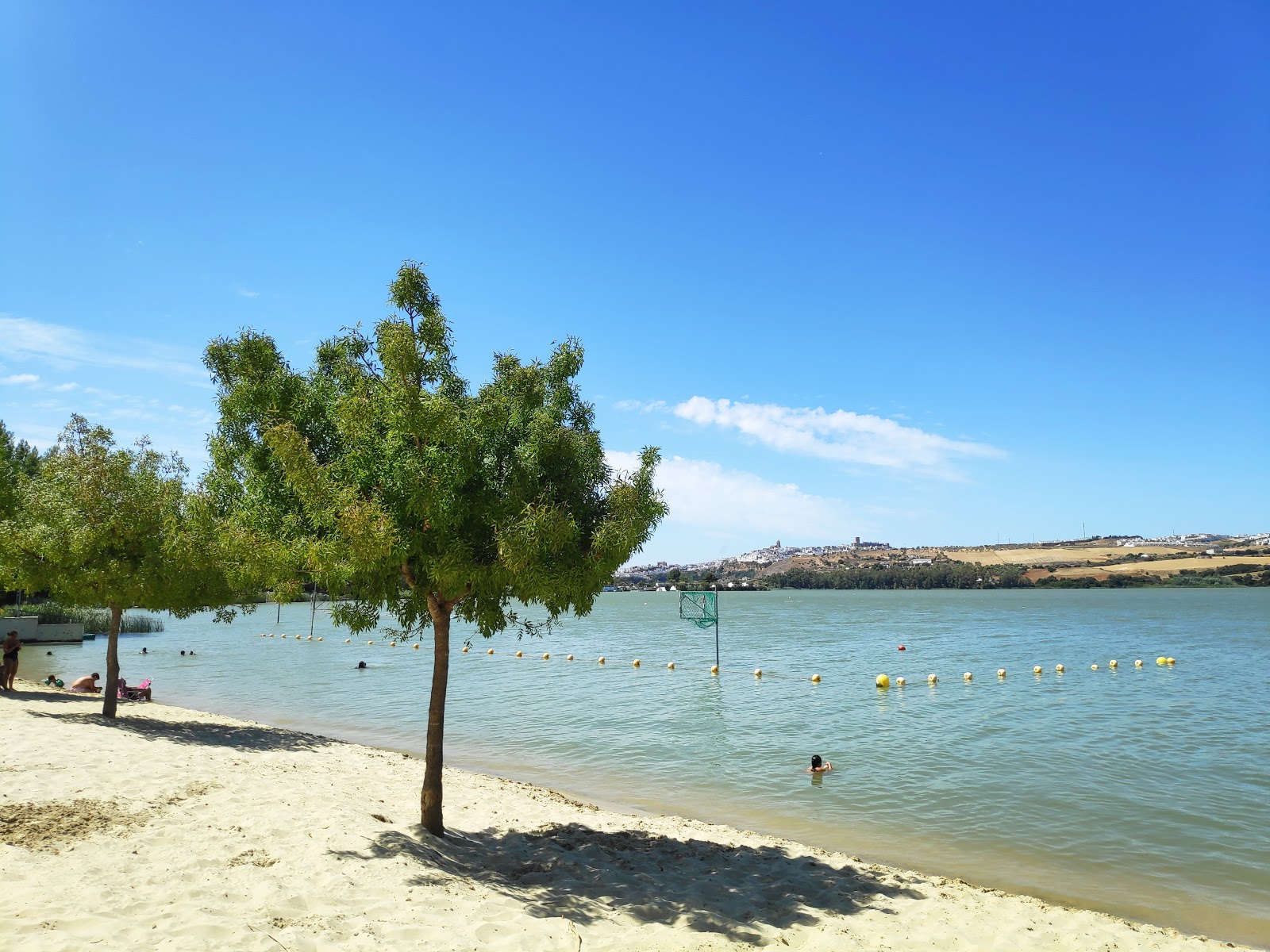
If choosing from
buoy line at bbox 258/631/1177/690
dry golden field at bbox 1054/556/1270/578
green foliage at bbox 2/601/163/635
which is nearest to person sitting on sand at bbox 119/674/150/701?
buoy line at bbox 258/631/1177/690

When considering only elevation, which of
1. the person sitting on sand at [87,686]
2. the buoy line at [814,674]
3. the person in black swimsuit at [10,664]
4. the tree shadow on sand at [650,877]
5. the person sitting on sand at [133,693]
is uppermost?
the person in black swimsuit at [10,664]

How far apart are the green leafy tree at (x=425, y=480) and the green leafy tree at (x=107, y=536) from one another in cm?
761

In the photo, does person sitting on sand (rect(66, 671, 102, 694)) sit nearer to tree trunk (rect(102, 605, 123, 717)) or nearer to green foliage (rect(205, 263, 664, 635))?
tree trunk (rect(102, 605, 123, 717))

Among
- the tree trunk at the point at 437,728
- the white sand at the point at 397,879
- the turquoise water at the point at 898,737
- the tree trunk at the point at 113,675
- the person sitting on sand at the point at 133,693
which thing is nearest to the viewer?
the white sand at the point at 397,879

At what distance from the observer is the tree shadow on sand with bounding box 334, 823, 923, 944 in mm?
9203

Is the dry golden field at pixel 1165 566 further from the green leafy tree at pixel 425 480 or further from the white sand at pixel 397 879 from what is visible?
the green leafy tree at pixel 425 480

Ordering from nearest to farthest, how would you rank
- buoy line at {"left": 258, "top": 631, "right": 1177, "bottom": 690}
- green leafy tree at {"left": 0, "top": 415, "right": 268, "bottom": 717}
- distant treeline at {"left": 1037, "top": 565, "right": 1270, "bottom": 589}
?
green leafy tree at {"left": 0, "top": 415, "right": 268, "bottom": 717}, buoy line at {"left": 258, "top": 631, "right": 1177, "bottom": 690}, distant treeline at {"left": 1037, "top": 565, "right": 1270, "bottom": 589}

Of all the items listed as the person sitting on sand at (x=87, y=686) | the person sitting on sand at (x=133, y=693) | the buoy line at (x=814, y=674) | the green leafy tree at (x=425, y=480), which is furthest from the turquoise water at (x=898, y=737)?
the green leafy tree at (x=425, y=480)

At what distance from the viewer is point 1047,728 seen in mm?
26547

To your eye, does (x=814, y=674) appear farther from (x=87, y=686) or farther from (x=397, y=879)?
(x=397, y=879)

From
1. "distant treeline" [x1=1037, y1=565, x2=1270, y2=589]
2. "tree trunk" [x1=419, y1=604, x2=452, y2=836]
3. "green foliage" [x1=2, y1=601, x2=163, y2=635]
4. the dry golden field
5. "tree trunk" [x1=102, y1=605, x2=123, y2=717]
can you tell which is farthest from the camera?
the dry golden field

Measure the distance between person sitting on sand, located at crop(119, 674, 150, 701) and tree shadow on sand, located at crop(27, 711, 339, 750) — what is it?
4985 mm

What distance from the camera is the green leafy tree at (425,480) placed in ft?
30.5

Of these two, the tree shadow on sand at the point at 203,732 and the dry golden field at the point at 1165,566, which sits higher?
the dry golden field at the point at 1165,566
